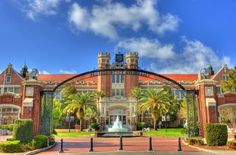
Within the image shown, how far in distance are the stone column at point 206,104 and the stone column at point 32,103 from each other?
1294cm

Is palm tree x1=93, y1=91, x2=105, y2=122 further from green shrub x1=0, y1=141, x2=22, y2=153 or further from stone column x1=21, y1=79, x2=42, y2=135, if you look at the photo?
green shrub x1=0, y1=141, x2=22, y2=153

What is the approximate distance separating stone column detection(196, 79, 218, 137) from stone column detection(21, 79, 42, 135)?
1294 centimetres

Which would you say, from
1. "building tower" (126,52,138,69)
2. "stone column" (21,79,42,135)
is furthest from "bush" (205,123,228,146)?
"building tower" (126,52,138,69)

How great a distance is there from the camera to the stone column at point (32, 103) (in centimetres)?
2116

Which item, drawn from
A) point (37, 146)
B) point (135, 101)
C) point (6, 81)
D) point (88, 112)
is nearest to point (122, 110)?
point (135, 101)

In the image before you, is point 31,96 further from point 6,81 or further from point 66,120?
point 6,81

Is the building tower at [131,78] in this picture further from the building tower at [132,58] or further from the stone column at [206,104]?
the stone column at [206,104]

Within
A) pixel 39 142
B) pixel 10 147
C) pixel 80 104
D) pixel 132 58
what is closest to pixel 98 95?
pixel 80 104

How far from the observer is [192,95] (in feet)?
76.8

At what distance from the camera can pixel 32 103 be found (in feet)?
70.1

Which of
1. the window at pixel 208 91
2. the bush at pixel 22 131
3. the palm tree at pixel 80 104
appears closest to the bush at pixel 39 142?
the bush at pixel 22 131

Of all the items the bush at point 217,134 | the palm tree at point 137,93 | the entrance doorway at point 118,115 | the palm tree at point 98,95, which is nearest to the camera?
the bush at point 217,134

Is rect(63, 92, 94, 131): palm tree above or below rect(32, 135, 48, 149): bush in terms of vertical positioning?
above

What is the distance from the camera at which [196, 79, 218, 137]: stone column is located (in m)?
21.8
